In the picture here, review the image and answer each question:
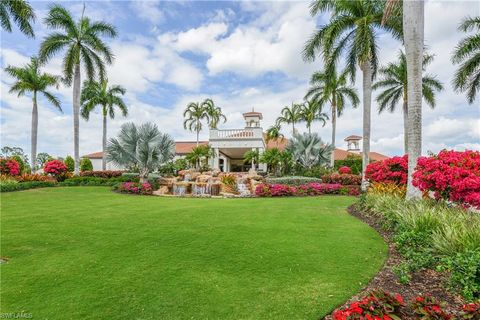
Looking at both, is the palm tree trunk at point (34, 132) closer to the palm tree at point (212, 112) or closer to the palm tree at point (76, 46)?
the palm tree at point (76, 46)

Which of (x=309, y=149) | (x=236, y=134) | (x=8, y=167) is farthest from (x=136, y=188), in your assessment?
(x=309, y=149)

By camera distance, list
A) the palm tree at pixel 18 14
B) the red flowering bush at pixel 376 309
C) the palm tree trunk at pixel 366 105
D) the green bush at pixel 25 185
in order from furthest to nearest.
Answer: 1. the green bush at pixel 25 185
2. the palm tree trunk at pixel 366 105
3. the palm tree at pixel 18 14
4. the red flowering bush at pixel 376 309

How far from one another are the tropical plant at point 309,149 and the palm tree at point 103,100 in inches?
746

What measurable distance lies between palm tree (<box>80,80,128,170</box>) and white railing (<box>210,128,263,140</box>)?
35.3 ft

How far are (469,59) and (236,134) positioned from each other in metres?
18.7

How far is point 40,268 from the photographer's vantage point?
14.4 ft

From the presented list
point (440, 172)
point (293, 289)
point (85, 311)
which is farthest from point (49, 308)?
point (440, 172)

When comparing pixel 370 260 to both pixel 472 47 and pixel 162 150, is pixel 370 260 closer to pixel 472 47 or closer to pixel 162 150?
pixel 162 150

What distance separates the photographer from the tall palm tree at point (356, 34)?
13.9 metres

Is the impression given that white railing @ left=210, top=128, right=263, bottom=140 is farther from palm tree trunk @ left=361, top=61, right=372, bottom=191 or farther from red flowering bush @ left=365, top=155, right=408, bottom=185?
red flowering bush @ left=365, top=155, right=408, bottom=185

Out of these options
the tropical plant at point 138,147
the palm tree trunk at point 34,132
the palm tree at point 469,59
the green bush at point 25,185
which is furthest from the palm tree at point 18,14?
the palm tree at point 469,59

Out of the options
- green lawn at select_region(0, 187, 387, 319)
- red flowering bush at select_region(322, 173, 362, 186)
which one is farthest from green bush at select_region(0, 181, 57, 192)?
red flowering bush at select_region(322, 173, 362, 186)

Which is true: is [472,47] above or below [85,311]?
above

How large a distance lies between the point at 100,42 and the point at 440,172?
79.8ft
